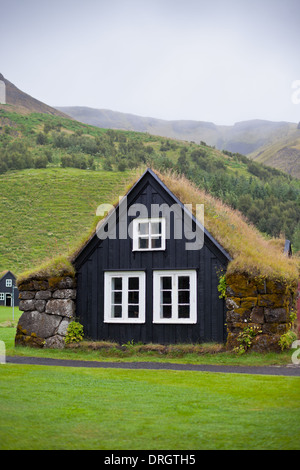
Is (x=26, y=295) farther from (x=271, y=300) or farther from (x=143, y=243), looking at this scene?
(x=271, y=300)

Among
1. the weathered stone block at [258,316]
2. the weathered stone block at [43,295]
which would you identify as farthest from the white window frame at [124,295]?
the weathered stone block at [258,316]

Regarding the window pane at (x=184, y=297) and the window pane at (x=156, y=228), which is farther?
the window pane at (x=156, y=228)

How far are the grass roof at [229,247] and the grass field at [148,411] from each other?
4.79 meters

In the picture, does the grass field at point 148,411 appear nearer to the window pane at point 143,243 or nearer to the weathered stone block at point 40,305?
the weathered stone block at point 40,305

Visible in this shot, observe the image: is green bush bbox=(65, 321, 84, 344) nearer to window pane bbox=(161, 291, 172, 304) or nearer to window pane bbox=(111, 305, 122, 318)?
window pane bbox=(111, 305, 122, 318)

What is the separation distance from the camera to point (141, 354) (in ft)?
64.8

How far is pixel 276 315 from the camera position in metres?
18.2

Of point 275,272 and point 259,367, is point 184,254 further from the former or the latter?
point 259,367

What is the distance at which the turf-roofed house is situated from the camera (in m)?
18.8

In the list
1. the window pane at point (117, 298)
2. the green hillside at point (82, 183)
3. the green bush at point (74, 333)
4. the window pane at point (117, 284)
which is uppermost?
the green hillside at point (82, 183)

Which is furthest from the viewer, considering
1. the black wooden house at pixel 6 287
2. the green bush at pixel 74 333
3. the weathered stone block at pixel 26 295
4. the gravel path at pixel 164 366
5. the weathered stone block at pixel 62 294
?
the black wooden house at pixel 6 287

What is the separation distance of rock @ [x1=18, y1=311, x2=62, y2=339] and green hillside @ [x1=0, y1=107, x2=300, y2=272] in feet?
79.4

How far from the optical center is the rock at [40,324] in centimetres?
2123

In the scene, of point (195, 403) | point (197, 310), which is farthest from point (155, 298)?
point (195, 403)
